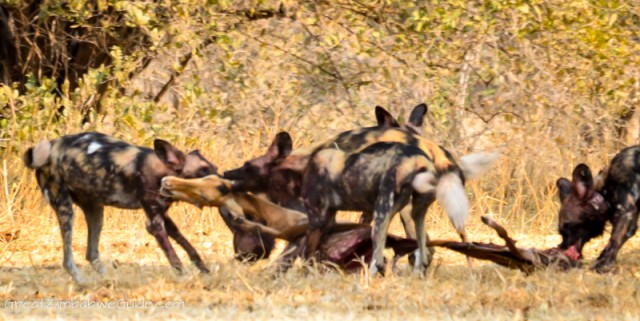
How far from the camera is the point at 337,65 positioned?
1045 centimetres

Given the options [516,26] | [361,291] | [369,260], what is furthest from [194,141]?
[361,291]

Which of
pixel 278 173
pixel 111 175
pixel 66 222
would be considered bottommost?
pixel 66 222

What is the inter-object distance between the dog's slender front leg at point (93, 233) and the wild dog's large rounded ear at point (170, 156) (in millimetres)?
623

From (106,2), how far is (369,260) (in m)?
3.61

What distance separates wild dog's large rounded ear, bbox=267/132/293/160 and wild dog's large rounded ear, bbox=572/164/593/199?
6.07 feet

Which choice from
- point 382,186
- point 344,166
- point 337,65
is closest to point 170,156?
point 344,166

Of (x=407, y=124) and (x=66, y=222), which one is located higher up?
(x=407, y=124)

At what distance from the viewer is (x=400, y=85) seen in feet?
34.4

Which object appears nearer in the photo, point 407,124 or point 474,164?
point 474,164

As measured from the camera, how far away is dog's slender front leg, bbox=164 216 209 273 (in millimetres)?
6594

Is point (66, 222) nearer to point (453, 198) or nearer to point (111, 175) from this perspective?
point (111, 175)

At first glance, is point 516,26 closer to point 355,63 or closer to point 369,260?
point 355,63

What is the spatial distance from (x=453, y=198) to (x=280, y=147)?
1.20 m

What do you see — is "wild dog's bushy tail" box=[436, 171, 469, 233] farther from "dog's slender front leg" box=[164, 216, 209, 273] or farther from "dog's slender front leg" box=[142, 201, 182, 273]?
"dog's slender front leg" box=[142, 201, 182, 273]
